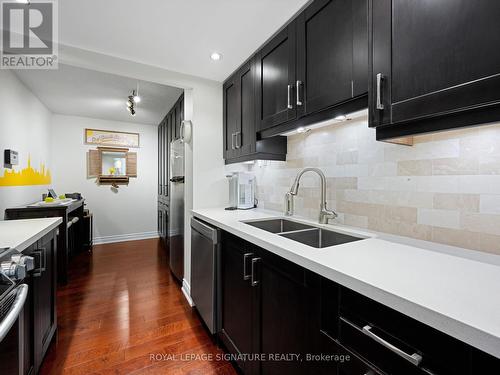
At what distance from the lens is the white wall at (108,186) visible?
4.14 meters

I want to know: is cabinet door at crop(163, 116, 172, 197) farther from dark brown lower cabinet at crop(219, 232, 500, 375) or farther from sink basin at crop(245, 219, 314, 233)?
dark brown lower cabinet at crop(219, 232, 500, 375)

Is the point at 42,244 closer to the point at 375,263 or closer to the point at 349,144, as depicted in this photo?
the point at 375,263

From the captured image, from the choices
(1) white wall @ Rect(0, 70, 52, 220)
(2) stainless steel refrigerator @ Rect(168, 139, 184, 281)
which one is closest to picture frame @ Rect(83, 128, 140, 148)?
(1) white wall @ Rect(0, 70, 52, 220)

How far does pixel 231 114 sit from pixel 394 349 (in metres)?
2.11

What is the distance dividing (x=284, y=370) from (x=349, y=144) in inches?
49.5

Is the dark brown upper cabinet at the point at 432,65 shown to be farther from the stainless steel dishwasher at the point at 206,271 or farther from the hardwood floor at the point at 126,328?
the hardwood floor at the point at 126,328

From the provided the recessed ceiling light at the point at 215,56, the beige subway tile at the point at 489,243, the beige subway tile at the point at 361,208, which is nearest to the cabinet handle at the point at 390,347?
the beige subway tile at the point at 489,243

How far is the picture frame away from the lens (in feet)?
14.2

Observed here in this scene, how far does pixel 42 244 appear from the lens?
1.38 meters

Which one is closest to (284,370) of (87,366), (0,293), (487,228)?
(487,228)

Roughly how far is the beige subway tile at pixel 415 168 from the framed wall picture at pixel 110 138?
475 cm

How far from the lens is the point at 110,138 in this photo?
448cm

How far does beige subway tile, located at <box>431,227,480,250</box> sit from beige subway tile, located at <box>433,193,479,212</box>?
0.09 m

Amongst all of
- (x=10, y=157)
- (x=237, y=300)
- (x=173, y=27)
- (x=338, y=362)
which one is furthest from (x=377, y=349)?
(x=10, y=157)
